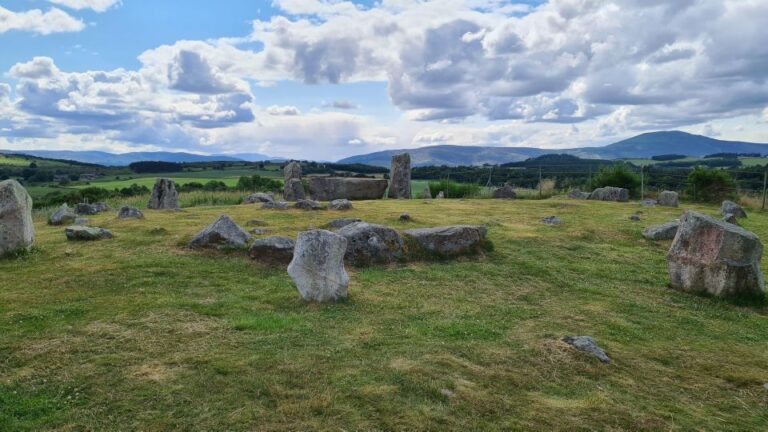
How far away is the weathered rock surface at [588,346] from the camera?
328 inches

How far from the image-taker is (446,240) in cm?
1556

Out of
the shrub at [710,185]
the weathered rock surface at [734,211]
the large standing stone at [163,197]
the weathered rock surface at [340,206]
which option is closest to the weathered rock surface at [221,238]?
the weathered rock surface at [340,206]

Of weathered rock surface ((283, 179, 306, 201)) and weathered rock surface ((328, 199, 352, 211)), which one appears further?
weathered rock surface ((283, 179, 306, 201))

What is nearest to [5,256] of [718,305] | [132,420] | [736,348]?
[132,420]

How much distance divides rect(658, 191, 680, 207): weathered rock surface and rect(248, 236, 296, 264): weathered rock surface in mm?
26463

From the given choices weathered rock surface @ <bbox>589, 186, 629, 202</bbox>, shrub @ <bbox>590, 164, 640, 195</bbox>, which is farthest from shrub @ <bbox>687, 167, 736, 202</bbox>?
weathered rock surface @ <bbox>589, 186, 629, 202</bbox>

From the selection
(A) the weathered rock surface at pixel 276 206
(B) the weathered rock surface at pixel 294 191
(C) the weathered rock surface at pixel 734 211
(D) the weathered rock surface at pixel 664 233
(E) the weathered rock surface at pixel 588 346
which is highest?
(B) the weathered rock surface at pixel 294 191

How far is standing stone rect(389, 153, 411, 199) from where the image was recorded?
125 ft

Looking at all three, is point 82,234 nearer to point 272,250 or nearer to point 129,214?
point 129,214

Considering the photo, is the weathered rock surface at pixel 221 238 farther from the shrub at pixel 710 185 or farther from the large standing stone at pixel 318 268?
the shrub at pixel 710 185

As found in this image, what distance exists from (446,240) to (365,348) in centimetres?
766

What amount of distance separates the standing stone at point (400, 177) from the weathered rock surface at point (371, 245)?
2330 centimetres

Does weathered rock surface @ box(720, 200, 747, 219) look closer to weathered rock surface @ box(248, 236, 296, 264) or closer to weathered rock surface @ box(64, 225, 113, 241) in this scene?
weathered rock surface @ box(248, 236, 296, 264)

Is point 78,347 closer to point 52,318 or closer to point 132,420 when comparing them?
point 52,318
